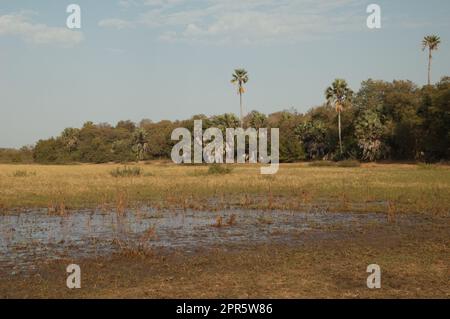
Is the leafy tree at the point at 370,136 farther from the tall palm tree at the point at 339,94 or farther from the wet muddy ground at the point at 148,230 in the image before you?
the wet muddy ground at the point at 148,230

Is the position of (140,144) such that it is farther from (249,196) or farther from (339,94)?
(249,196)

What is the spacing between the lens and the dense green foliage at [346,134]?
6819 centimetres

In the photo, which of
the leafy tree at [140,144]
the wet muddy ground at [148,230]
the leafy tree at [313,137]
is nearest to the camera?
the wet muddy ground at [148,230]

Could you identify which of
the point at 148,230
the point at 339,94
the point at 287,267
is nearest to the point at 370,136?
the point at 339,94

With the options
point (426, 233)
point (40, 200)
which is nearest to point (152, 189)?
point (40, 200)

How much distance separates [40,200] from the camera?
86.6 ft

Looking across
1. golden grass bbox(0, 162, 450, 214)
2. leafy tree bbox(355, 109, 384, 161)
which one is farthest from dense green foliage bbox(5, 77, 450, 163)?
golden grass bbox(0, 162, 450, 214)

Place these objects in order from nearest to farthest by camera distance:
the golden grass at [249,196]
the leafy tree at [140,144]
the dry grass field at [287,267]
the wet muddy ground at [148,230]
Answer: the dry grass field at [287,267], the wet muddy ground at [148,230], the golden grass at [249,196], the leafy tree at [140,144]

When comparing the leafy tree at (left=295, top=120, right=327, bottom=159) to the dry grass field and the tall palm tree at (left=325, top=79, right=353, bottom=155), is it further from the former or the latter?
the dry grass field

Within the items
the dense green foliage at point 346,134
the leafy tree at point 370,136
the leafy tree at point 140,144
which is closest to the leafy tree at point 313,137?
the dense green foliage at point 346,134

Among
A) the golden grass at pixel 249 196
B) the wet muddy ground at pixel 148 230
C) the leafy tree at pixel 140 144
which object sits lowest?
the wet muddy ground at pixel 148 230

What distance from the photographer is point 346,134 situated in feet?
276

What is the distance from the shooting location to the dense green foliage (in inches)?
2685
